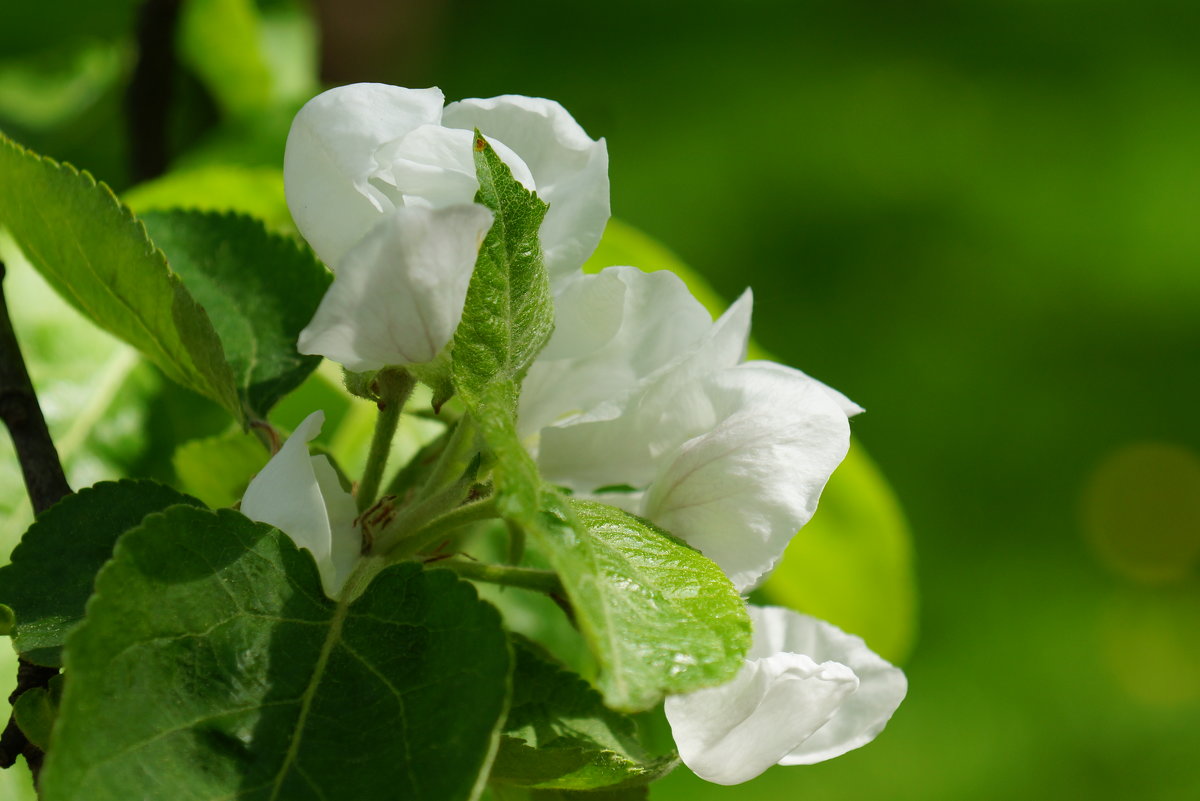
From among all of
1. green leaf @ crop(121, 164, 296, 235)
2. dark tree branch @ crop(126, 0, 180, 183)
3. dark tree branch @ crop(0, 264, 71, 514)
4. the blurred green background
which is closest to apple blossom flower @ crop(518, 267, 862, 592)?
dark tree branch @ crop(0, 264, 71, 514)

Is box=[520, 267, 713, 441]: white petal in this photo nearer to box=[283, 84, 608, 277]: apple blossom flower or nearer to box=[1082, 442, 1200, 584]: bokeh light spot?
box=[283, 84, 608, 277]: apple blossom flower

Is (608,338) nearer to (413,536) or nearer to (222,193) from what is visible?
(413,536)

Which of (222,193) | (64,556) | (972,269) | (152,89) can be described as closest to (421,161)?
(64,556)

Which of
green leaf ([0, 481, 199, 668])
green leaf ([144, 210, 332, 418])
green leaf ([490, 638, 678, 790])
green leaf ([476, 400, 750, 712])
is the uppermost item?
green leaf ([476, 400, 750, 712])

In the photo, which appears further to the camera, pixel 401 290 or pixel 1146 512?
pixel 1146 512

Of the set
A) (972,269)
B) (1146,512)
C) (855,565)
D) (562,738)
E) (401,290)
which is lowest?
(1146,512)

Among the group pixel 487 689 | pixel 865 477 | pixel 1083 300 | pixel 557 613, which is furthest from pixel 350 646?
pixel 1083 300
